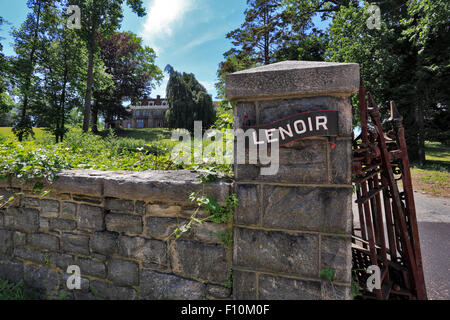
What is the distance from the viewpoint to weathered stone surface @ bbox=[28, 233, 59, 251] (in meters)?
2.48

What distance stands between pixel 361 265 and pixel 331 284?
0.92m

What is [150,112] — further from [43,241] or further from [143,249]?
[143,249]

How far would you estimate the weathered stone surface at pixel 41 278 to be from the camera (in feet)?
8.17

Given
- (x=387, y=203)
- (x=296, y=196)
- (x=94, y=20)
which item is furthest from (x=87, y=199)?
(x=94, y=20)

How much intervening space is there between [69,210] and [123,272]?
0.90 meters

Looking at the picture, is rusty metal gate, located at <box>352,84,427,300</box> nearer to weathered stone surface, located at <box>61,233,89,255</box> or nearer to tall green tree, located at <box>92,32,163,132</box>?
weathered stone surface, located at <box>61,233,89,255</box>

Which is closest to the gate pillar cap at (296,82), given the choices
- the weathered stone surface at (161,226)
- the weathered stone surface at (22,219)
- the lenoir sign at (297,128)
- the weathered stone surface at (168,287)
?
the lenoir sign at (297,128)

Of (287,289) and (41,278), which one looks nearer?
(287,289)

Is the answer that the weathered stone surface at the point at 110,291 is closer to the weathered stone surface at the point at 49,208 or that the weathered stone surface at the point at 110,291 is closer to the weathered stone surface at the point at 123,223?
the weathered stone surface at the point at 123,223

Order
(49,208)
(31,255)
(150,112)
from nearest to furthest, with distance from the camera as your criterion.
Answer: (49,208) < (31,255) < (150,112)

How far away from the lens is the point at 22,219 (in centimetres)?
263

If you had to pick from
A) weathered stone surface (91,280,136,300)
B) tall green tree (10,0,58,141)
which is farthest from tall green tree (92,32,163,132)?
weathered stone surface (91,280,136,300)
